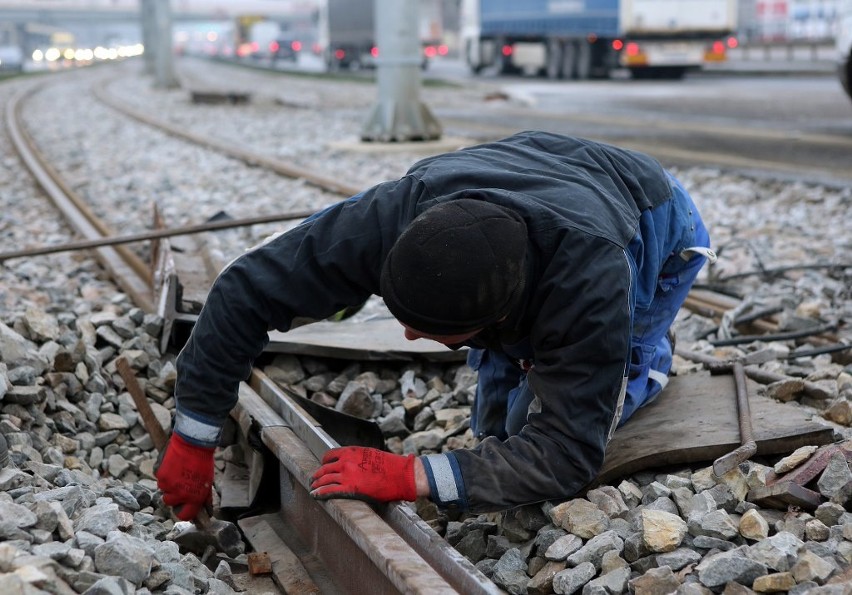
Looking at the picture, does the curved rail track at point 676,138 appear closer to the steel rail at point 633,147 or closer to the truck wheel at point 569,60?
the steel rail at point 633,147

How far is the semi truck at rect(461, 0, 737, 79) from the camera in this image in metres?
24.5

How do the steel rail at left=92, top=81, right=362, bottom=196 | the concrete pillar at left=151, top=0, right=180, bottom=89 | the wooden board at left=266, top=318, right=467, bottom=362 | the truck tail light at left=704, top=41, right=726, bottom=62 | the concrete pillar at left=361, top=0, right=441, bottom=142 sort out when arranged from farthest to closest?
the concrete pillar at left=151, top=0, right=180, bottom=89 → the truck tail light at left=704, top=41, right=726, bottom=62 → the concrete pillar at left=361, top=0, right=441, bottom=142 → the steel rail at left=92, top=81, right=362, bottom=196 → the wooden board at left=266, top=318, right=467, bottom=362

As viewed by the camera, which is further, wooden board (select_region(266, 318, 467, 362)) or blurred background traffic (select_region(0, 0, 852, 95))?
blurred background traffic (select_region(0, 0, 852, 95))

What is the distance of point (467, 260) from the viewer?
7.97 ft

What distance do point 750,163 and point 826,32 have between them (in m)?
27.3

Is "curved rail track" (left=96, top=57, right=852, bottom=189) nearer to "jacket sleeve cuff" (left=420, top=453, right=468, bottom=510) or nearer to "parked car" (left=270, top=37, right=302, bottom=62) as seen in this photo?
"jacket sleeve cuff" (left=420, top=453, right=468, bottom=510)

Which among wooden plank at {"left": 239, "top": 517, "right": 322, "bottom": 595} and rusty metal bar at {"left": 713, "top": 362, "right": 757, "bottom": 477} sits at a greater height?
rusty metal bar at {"left": 713, "top": 362, "right": 757, "bottom": 477}

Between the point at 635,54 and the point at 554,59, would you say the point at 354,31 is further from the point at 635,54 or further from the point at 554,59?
the point at 635,54

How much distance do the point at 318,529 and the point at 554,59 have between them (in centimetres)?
2619

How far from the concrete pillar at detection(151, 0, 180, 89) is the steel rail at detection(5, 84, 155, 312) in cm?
1378

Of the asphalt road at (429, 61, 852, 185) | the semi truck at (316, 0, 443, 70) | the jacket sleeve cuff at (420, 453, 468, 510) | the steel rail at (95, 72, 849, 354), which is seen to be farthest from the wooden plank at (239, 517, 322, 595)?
the semi truck at (316, 0, 443, 70)

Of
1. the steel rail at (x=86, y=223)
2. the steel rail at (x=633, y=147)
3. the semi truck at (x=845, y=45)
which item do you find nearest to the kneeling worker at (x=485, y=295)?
the steel rail at (x=633, y=147)

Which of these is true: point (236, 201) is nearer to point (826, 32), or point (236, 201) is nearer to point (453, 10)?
point (826, 32)

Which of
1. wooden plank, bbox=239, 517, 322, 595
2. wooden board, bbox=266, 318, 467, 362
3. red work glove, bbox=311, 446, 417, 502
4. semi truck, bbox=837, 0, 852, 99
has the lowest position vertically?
wooden plank, bbox=239, 517, 322, 595
